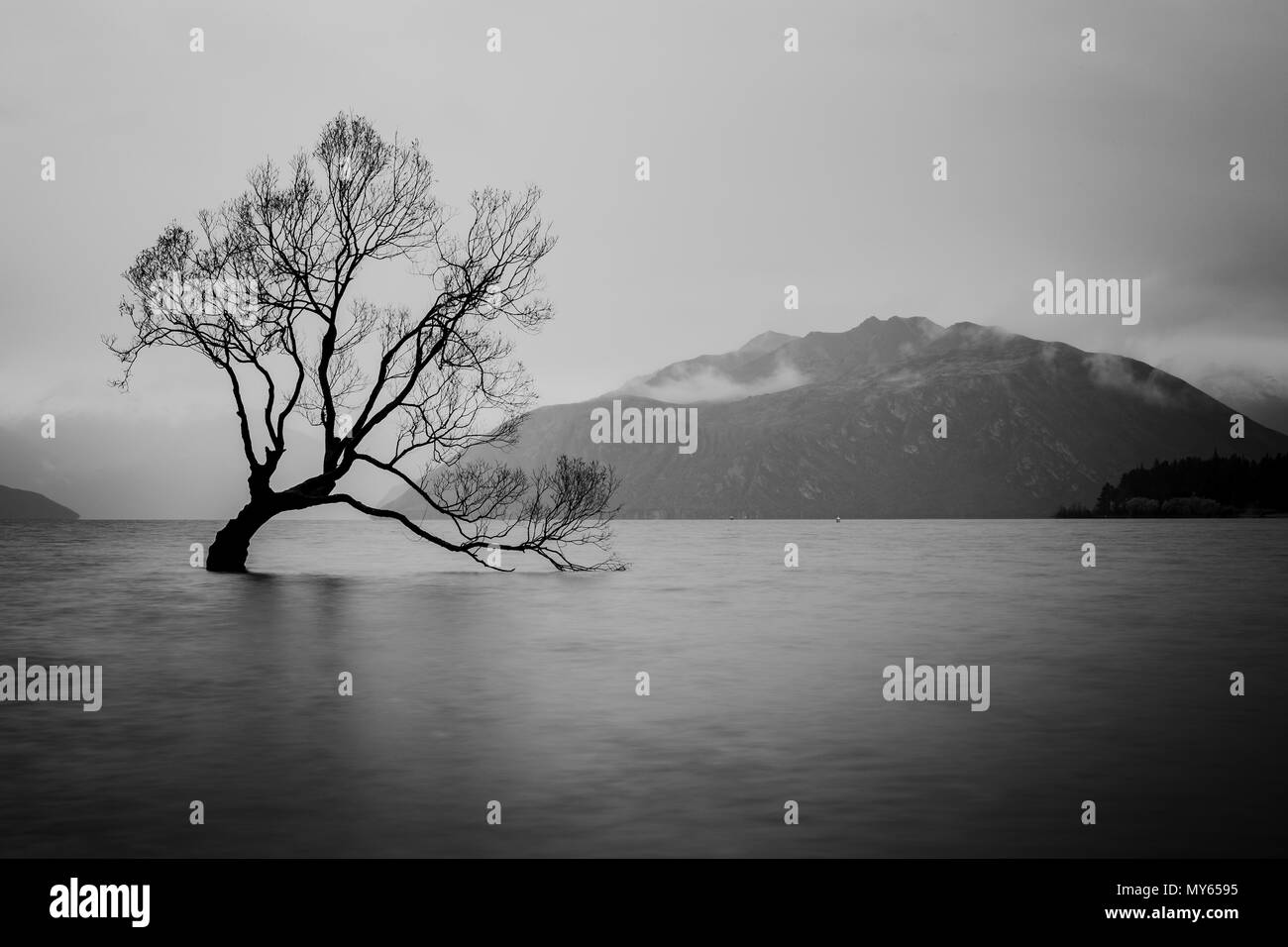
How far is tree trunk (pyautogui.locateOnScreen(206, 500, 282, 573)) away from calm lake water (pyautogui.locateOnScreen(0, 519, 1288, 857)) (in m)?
12.1

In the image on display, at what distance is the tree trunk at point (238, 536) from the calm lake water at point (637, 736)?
12.1m

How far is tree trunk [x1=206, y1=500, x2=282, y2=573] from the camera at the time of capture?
164ft

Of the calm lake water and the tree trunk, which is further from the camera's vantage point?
the tree trunk

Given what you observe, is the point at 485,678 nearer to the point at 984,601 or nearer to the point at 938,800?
the point at 938,800

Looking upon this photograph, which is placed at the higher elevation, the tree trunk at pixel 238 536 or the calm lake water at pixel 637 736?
the tree trunk at pixel 238 536

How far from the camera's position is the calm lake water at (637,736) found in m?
11.0

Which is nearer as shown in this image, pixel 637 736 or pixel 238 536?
pixel 637 736

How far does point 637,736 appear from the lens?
16.4 m

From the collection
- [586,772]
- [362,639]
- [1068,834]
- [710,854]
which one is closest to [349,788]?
[586,772]

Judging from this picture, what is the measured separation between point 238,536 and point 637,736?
43522 millimetres

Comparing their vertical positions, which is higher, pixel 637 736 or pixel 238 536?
pixel 238 536

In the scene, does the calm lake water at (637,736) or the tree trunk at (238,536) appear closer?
the calm lake water at (637,736)
